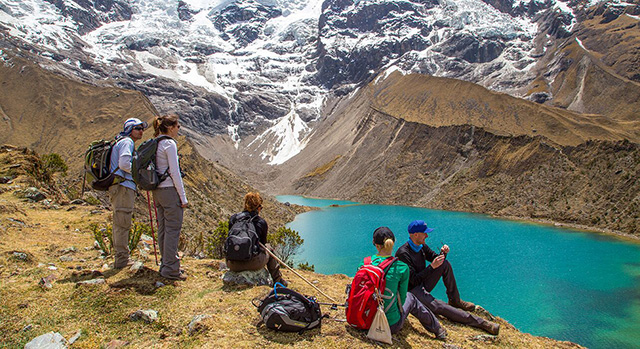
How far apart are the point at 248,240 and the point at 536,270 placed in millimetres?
22673

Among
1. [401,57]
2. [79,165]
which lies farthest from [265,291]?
[401,57]

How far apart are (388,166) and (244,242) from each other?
70386 millimetres

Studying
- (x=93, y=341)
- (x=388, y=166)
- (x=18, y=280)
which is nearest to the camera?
(x=93, y=341)

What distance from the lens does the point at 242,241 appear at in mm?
6109

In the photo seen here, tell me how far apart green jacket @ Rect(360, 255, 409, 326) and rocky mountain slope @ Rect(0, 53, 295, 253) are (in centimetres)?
2559

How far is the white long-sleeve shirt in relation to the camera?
628 centimetres

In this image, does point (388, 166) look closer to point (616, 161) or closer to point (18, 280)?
point (616, 161)

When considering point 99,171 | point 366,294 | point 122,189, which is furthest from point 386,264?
point 99,171

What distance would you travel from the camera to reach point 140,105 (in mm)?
57344

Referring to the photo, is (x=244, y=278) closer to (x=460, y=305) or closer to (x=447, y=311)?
(x=447, y=311)

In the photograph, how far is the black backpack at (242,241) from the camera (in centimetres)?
614

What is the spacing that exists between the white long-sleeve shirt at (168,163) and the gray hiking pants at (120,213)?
2.81ft

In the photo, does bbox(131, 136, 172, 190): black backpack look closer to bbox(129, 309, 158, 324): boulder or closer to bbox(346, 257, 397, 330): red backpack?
bbox(129, 309, 158, 324): boulder

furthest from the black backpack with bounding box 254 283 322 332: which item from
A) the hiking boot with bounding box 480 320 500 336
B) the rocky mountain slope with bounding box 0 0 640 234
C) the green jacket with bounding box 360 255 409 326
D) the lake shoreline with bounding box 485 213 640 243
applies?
the rocky mountain slope with bounding box 0 0 640 234
